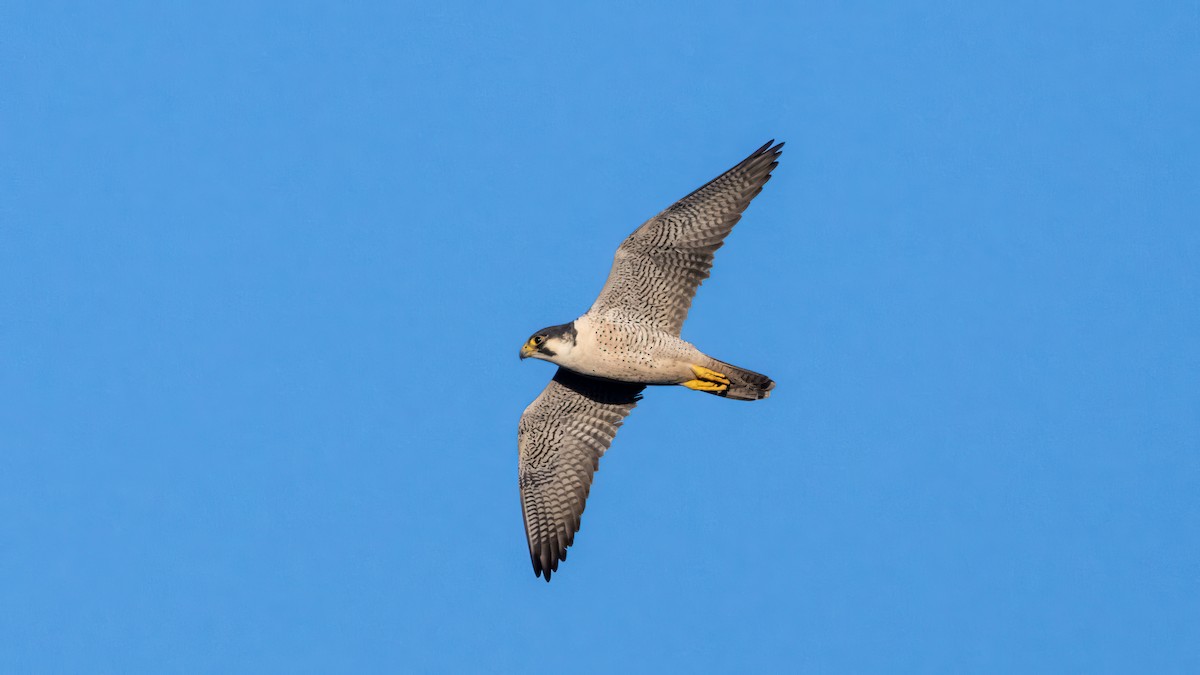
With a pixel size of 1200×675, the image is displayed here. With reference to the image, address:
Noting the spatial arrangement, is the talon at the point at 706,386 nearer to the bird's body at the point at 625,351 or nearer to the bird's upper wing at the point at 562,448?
the bird's body at the point at 625,351

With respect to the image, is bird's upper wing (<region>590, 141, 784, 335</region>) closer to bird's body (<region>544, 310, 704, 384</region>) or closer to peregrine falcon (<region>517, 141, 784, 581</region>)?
peregrine falcon (<region>517, 141, 784, 581</region>)

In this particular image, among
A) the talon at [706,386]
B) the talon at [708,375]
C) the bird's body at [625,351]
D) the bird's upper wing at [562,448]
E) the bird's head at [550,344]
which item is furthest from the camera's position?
the bird's upper wing at [562,448]

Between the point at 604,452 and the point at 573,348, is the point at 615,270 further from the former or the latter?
the point at 604,452

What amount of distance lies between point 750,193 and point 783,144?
0.56 meters

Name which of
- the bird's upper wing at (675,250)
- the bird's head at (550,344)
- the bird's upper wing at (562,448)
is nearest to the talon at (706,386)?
the bird's upper wing at (675,250)

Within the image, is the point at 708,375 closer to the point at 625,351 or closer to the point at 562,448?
the point at 625,351

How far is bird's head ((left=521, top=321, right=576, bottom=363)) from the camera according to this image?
1306cm

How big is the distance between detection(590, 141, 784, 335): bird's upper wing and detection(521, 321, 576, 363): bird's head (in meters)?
0.53

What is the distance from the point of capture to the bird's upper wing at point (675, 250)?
1352cm

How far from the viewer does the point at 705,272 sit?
13594 mm

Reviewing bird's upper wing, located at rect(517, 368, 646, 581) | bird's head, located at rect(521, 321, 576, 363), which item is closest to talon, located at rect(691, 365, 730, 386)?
bird's upper wing, located at rect(517, 368, 646, 581)

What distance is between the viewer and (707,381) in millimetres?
13555

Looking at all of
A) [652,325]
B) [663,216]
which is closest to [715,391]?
[652,325]

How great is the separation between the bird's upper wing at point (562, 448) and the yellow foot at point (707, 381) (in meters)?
0.93
